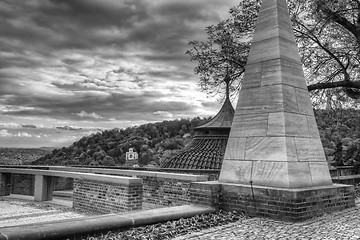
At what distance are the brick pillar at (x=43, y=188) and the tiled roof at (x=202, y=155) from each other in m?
4.80

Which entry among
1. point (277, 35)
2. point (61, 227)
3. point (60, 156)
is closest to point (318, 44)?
point (277, 35)

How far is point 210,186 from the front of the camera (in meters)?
6.99

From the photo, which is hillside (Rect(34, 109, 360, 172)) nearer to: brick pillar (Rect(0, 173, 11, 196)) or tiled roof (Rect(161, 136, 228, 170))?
tiled roof (Rect(161, 136, 228, 170))

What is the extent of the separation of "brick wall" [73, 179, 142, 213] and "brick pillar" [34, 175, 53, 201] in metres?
3.20

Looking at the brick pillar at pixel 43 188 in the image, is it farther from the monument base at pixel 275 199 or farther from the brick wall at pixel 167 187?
the monument base at pixel 275 199

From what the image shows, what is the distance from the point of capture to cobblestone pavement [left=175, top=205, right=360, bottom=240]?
5102 millimetres

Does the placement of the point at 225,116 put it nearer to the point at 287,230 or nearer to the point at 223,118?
the point at 223,118

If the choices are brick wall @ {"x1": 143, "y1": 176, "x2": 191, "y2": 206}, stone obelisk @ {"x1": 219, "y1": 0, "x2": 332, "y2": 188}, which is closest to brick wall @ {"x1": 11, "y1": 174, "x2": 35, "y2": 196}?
brick wall @ {"x1": 143, "y1": 176, "x2": 191, "y2": 206}

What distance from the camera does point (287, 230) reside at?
18.1 feet

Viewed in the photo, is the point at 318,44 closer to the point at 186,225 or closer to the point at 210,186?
the point at 210,186

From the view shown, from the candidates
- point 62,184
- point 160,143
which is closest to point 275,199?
point 62,184

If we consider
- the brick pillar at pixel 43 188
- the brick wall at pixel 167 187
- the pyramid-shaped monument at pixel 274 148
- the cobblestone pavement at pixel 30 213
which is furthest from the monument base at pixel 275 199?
the brick pillar at pixel 43 188

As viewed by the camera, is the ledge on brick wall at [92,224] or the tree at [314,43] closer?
the ledge on brick wall at [92,224]

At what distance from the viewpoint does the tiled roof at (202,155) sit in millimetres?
14447
